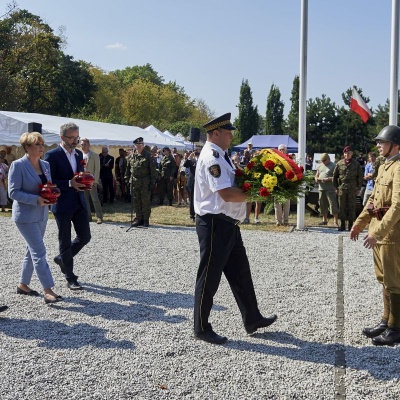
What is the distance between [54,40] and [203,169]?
46.5 metres

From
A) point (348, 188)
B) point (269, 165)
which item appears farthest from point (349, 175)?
point (269, 165)

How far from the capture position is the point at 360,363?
14.9 ft

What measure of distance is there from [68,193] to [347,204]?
7845 millimetres

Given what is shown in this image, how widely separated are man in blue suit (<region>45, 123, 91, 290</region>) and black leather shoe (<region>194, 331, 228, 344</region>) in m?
2.47

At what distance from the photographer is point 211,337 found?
496 centimetres

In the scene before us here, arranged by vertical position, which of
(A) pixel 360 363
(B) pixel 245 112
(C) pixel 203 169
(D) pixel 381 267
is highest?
(B) pixel 245 112

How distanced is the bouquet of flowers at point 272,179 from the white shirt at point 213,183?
0.15 metres

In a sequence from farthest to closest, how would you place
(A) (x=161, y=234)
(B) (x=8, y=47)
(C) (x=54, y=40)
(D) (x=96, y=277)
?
(C) (x=54, y=40) < (B) (x=8, y=47) < (A) (x=161, y=234) < (D) (x=96, y=277)

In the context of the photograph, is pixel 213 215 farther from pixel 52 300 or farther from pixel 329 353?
pixel 52 300

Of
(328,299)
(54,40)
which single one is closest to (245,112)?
(54,40)

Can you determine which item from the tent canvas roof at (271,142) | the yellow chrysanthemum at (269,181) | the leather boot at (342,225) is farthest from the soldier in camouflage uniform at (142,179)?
the tent canvas roof at (271,142)

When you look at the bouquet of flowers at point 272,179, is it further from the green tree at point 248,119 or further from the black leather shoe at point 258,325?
the green tree at point 248,119

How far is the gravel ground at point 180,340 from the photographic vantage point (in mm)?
4035

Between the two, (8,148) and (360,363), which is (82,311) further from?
(8,148)
